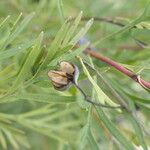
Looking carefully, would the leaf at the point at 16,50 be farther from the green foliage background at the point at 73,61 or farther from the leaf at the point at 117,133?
the leaf at the point at 117,133

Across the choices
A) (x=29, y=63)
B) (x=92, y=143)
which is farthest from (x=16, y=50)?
(x=92, y=143)

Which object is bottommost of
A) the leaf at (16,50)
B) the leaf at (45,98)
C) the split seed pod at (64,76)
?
the leaf at (45,98)

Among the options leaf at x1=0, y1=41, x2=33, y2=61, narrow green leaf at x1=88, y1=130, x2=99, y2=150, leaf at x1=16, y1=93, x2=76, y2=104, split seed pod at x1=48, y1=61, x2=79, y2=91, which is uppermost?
leaf at x1=0, y1=41, x2=33, y2=61

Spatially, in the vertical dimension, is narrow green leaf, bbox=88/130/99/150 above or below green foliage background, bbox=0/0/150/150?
below

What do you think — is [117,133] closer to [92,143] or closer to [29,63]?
[92,143]

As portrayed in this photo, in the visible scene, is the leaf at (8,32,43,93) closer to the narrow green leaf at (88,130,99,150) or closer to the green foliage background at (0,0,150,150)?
the green foliage background at (0,0,150,150)

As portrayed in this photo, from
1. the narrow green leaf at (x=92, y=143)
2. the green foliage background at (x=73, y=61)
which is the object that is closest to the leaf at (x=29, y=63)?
the green foliage background at (x=73, y=61)

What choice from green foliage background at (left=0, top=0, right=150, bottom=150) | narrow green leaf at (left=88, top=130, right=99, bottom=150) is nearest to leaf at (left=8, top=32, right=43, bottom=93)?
green foliage background at (left=0, top=0, right=150, bottom=150)
